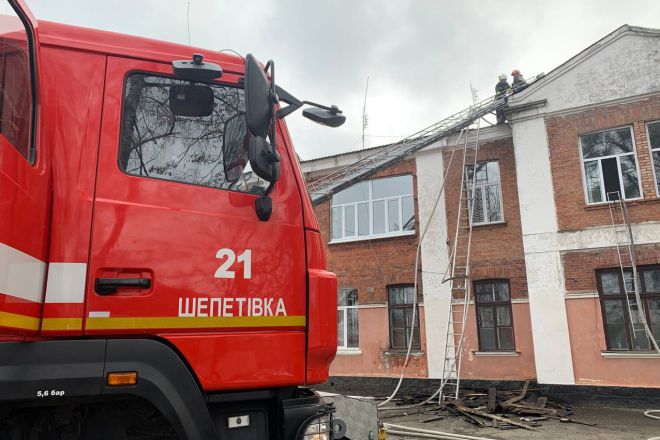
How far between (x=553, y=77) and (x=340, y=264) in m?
8.26

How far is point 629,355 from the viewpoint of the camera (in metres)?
11.0

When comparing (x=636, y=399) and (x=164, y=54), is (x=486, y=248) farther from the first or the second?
(x=164, y=54)

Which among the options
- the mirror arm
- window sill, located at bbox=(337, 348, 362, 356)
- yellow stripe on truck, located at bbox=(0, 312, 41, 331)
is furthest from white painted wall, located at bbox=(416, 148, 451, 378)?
yellow stripe on truck, located at bbox=(0, 312, 41, 331)

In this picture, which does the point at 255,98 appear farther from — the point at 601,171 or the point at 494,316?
the point at 494,316

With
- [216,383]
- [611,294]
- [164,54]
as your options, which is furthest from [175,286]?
[611,294]

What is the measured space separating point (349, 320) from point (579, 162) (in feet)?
26.5

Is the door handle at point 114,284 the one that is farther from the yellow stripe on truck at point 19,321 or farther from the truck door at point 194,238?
the yellow stripe on truck at point 19,321

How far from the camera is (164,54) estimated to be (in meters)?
2.90

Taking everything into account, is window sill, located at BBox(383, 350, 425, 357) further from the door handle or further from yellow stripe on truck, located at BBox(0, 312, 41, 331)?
yellow stripe on truck, located at BBox(0, 312, 41, 331)

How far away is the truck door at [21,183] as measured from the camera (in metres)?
2.08

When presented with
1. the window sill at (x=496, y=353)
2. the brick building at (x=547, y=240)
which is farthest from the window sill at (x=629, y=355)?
the window sill at (x=496, y=353)

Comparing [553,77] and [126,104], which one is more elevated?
[553,77]

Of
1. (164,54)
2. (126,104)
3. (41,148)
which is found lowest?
(41,148)

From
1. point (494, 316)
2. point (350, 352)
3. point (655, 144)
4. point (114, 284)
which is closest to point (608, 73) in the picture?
point (655, 144)
